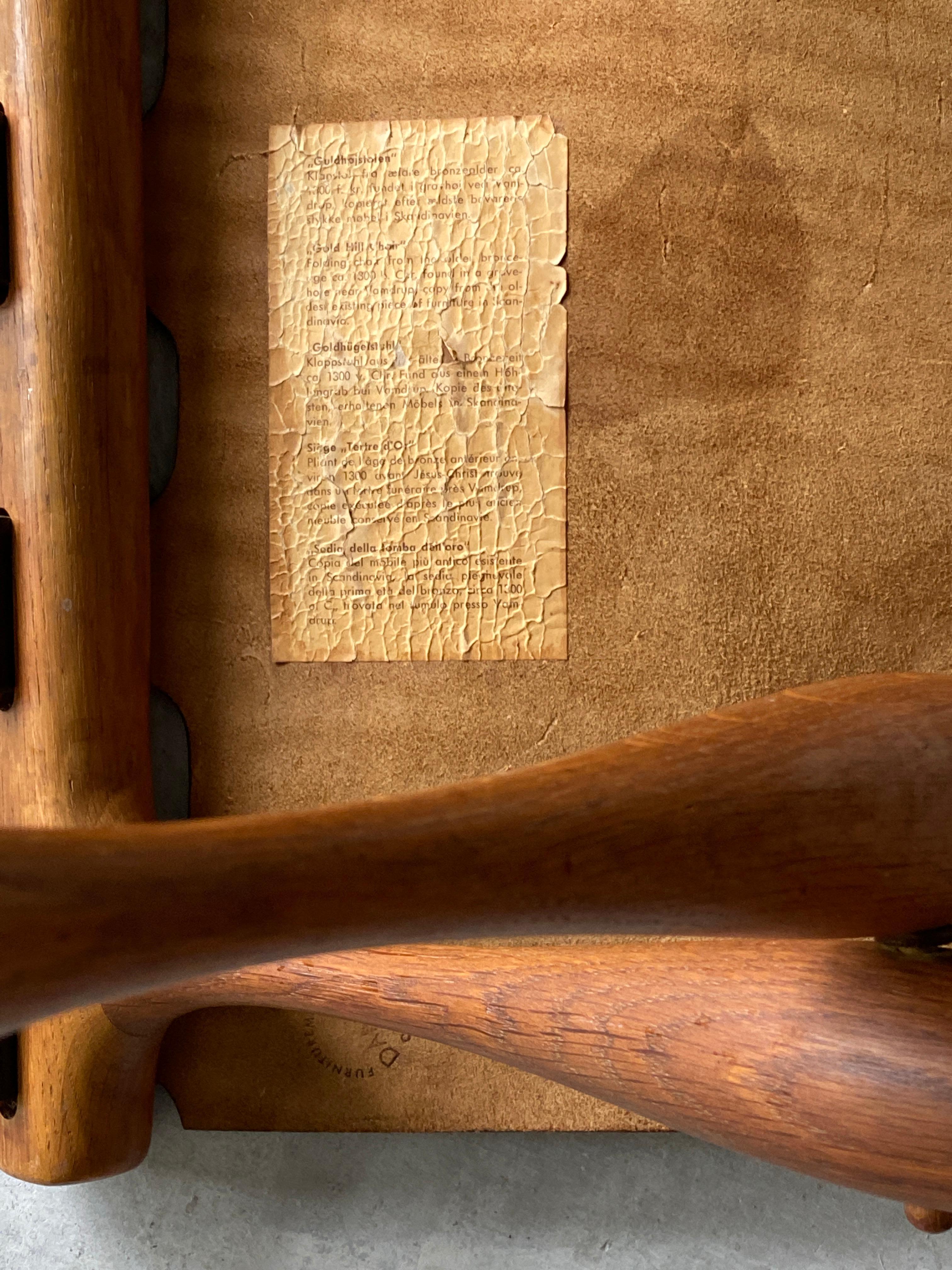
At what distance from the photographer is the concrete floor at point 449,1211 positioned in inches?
37.8

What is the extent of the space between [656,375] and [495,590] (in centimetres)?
24

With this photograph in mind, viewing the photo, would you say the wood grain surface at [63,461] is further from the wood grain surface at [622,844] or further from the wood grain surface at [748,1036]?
the wood grain surface at [622,844]

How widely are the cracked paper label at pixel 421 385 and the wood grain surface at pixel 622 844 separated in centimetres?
61

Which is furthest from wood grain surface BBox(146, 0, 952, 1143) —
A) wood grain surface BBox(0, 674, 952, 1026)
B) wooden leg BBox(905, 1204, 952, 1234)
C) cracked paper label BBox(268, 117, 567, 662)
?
wood grain surface BBox(0, 674, 952, 1026)

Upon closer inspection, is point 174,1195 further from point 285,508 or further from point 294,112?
point 294,112

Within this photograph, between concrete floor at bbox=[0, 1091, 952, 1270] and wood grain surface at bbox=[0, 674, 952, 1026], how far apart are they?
0.74 meters

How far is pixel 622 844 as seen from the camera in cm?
33

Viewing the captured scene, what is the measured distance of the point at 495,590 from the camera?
949mm

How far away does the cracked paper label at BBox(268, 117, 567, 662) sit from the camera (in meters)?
0.94

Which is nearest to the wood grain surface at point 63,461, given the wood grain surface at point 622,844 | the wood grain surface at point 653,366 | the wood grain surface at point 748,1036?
the wood grain surface at point 653,366

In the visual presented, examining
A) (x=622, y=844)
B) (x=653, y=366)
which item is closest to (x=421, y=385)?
(x=653, y=366)

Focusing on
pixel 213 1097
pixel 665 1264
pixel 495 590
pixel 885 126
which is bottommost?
pixel 665 1264

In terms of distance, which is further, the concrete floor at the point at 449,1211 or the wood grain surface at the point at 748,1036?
the concrete floor at the point at 449,1211

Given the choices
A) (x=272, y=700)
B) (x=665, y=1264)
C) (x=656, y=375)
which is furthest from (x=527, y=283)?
(x=665, y=1264)
